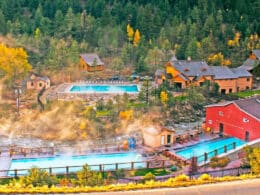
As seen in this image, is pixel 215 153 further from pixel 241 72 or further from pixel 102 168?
pixel 241 72

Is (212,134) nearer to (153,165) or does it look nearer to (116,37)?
(153,165)

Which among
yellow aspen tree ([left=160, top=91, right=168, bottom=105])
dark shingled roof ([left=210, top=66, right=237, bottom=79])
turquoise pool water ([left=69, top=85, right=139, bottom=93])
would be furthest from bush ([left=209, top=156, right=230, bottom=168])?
dark shingled roof ([left=210, top=66, right=237, bottom=79])

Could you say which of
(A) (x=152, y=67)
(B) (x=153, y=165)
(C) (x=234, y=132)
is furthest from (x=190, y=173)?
(A) (x=152, y=67)

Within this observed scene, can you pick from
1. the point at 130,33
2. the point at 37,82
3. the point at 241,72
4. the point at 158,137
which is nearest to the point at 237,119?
the point at 158,137

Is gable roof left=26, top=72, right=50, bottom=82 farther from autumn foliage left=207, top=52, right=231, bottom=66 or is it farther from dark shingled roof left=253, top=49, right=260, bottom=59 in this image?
dark shingled roof left=253, top=49, right=260, bottom=59

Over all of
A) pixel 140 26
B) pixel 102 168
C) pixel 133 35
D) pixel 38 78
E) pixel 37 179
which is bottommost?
pixel 102 168

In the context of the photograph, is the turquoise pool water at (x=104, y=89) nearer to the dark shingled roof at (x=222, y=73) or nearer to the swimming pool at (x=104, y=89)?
the swimming pool at (x=104, y=89)
